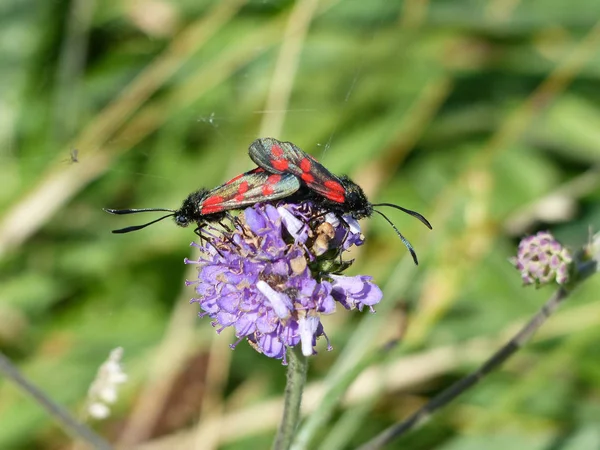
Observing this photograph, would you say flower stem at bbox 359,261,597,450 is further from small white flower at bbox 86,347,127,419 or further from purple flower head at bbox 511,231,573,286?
small white flower at bbox 86,347,127,419

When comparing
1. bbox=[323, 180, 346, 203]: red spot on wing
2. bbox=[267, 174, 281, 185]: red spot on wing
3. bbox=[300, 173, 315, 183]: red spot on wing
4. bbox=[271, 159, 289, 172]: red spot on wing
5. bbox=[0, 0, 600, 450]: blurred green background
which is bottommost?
bbox=[323, 180, 346, 203]: red spot on wing

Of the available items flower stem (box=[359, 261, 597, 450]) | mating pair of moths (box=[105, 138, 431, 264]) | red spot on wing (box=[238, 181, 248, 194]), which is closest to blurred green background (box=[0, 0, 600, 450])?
flower stem (box=[359, 261, 597, 450])

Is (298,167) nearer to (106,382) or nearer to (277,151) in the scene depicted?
(277,151)

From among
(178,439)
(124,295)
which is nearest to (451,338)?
(178,439)

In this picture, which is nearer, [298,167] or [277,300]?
[277,300]

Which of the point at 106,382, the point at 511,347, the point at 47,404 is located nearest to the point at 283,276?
the point at 511,347

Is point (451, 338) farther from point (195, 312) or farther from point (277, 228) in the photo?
point (277, 228)
